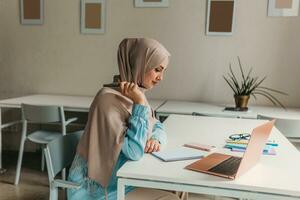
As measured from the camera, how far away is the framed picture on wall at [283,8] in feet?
9.93

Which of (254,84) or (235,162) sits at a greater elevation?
(254,84)

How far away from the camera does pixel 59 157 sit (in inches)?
57.5

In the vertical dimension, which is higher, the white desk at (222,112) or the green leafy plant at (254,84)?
the green leafy plant at (254,84)

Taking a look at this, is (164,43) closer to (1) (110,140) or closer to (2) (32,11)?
(2) (32,11)

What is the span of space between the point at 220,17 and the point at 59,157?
233cm

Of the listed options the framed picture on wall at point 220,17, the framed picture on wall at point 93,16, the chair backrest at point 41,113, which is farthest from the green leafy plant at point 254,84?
the chair backrest at point 41,113

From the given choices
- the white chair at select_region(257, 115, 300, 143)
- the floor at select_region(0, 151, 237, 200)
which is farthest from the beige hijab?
the floor at select_region(0, 151, 237, 200)

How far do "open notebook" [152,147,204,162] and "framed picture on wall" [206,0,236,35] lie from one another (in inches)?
80.6

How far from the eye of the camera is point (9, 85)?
376 cm

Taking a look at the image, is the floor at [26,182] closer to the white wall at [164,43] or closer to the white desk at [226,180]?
the white wall at [164,43]

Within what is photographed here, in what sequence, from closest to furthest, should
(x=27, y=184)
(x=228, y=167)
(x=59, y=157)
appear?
(x=228, y=167) < (x=59, y=157) < (x=27, y=184)

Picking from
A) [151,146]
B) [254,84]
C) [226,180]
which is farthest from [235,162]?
[254,84]

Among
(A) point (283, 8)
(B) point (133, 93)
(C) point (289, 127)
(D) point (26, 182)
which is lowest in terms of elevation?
(D) point (26, 182)

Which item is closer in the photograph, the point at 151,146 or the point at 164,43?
the point at 151,146
